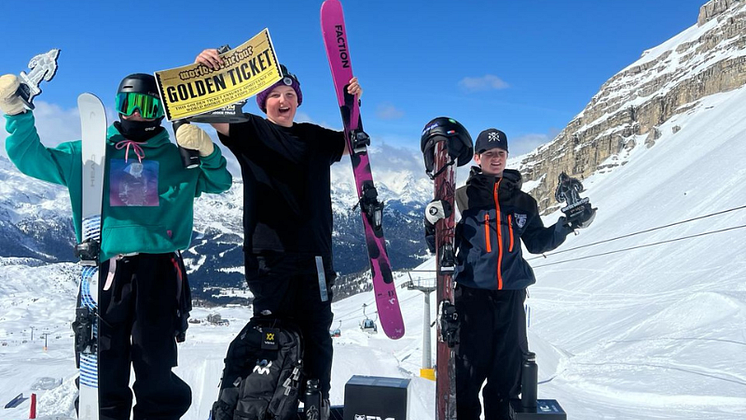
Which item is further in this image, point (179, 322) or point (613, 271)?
point (613, 271)

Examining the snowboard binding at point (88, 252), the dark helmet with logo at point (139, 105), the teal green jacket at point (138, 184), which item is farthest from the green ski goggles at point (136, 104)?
the snowboard binding at point (88, 252)

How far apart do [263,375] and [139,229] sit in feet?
4.32

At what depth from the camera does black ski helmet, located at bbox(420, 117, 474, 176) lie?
4398mm

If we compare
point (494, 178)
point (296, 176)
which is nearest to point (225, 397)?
point (296, 176)

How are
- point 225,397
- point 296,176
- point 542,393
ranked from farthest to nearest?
point 542,393, point 296,176, point 225,397

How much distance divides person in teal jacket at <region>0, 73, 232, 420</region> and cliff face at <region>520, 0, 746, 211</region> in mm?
127997

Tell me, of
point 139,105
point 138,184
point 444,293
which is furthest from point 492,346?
point 139,105

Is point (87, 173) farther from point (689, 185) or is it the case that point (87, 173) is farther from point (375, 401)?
point (689, 185)

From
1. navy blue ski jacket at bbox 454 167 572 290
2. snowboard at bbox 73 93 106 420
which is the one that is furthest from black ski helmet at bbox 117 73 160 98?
navy blue ski jacket at bbox 454 167 572 290

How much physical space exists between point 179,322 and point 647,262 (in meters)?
42.0

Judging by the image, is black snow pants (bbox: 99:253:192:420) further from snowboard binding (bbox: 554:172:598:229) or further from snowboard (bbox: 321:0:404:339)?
snowboard binding (bbox: 554:172:598:229)

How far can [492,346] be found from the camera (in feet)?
13.8

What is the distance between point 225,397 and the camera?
3.33m

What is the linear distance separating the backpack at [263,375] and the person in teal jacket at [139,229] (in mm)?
495
